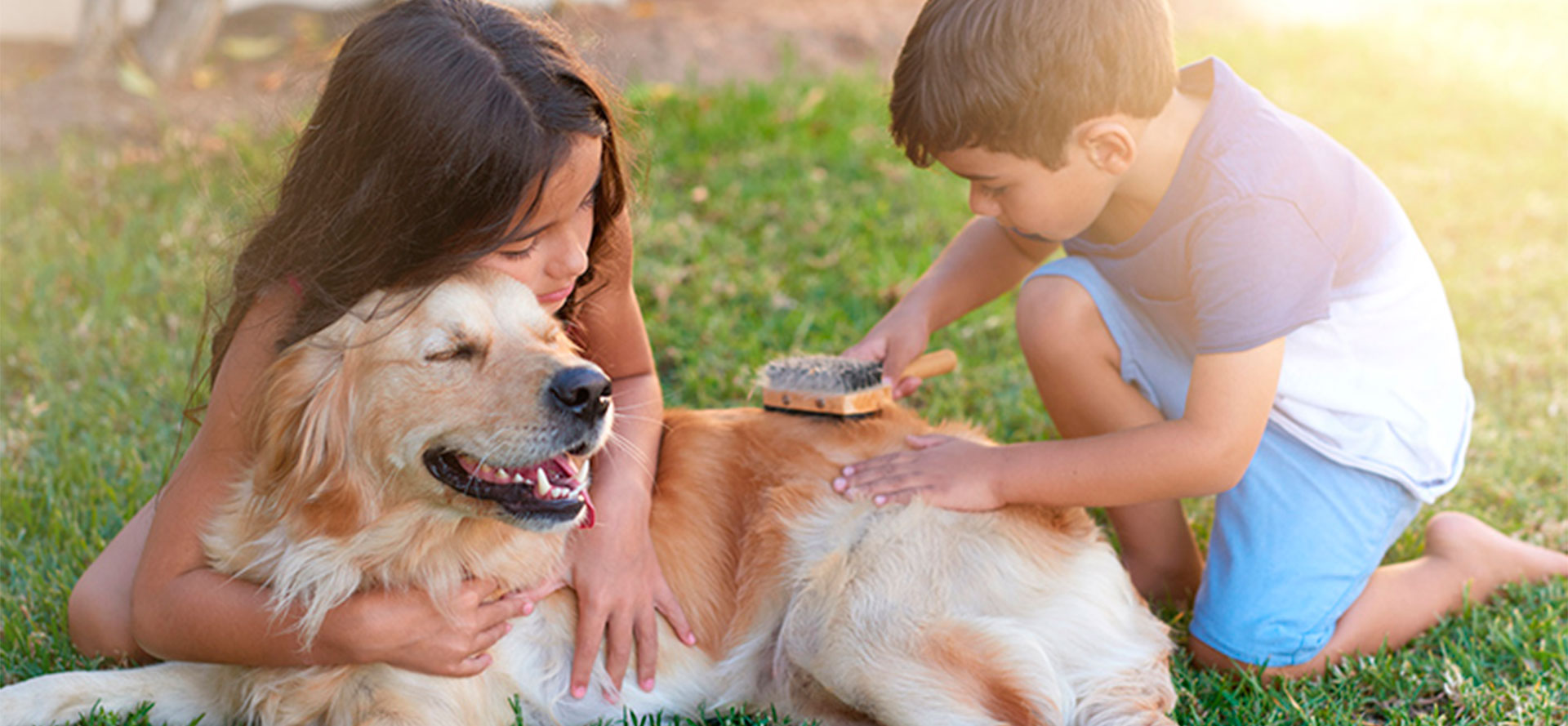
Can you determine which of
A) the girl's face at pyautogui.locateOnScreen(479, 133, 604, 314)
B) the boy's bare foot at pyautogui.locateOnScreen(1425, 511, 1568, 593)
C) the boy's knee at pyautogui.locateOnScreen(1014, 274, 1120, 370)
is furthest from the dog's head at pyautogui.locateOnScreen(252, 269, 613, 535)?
the boy's bare foot at pyautogui.locateOnScreen(1425, 511, 1568, 593)

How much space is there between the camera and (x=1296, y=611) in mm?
3004

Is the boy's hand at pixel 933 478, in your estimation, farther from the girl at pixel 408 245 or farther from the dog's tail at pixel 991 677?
the girl at pixel 408 245

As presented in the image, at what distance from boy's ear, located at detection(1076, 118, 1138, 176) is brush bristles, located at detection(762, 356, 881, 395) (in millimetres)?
735

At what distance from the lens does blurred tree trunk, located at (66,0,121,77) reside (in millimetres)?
7055

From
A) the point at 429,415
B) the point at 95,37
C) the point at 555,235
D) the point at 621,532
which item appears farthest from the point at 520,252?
the point at 95,37

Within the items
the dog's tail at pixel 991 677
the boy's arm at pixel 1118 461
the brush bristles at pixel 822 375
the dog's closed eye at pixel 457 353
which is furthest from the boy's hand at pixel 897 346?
the dog's closed eye at pixel 457 353

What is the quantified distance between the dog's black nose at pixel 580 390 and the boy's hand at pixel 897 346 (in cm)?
104

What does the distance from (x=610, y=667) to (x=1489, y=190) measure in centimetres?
581

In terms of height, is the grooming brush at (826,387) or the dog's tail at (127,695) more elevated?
the grooming brush at (826,387)

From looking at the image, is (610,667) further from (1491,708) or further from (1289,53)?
(1289,53)

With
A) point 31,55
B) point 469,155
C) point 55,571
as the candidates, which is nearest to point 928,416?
point 469,155

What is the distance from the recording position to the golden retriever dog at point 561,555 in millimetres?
2387

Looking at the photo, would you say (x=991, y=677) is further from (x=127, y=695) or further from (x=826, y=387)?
(x=127, y=695)

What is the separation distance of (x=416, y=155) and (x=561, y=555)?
92 centimetres
